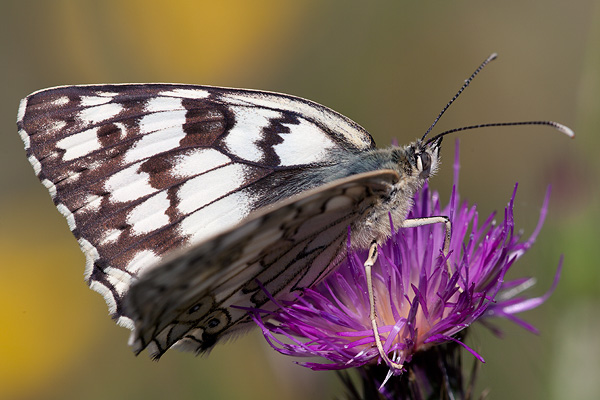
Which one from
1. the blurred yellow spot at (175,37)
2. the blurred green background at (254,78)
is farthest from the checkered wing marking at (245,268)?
the blurred yellow spot at (175,37)

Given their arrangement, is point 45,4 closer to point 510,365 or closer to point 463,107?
point 463,107

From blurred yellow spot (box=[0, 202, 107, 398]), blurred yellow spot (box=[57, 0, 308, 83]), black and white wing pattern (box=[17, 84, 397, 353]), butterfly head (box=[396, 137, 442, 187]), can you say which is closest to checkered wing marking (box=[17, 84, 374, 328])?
black and white wing pattern (box=[17, 84, 397, 353])

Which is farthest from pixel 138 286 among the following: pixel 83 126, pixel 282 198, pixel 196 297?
pixel 83 126

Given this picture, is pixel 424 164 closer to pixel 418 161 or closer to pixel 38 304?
pixel 418 161

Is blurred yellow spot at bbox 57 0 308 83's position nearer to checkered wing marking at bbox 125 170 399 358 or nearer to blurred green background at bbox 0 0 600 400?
blurred green background at bbox 0 0 600 400

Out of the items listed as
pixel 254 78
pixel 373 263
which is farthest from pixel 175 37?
pixel 373 263

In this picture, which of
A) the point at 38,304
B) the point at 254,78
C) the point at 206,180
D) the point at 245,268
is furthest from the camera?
the point at 254,78

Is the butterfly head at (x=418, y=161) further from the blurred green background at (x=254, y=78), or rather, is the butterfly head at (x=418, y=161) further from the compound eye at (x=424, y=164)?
the blurred green background at (x=254, y=78)

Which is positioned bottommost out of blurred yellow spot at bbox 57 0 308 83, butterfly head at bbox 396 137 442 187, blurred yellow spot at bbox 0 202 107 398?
blurred yellow spot at bbox 0 202 107 398
